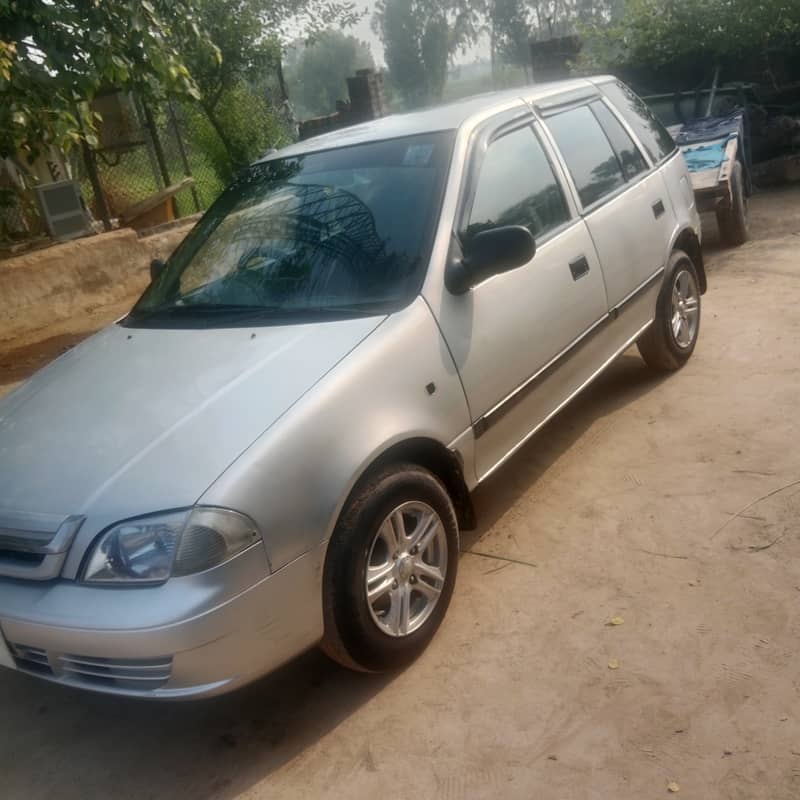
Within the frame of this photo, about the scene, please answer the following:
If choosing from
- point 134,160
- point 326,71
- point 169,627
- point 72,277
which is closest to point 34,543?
point 169,627

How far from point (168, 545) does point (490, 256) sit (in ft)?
5.29

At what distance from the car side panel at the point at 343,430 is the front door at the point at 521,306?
0.16 m

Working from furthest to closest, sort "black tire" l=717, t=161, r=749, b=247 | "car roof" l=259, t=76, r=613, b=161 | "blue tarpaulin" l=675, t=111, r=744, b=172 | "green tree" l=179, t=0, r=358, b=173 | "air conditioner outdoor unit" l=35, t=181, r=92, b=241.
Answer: "green tree" l=179, t=0, r=358, b=173, "air conditioner outdoor unit" l=35, t=181, r=92, b=241, "blue tarpaulin" l=675, t=111, r=744, b=172, "black tire" l=717, t=161, r=749, b=247, "car roof" l=259, t=76, r=613, b=161

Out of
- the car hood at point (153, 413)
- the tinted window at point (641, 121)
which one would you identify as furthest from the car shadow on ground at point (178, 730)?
the tinted window at point (641, 121)

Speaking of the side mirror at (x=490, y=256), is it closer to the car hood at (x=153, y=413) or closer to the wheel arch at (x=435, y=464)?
the car hood at (x=153, y=413)

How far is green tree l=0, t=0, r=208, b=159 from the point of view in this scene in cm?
661

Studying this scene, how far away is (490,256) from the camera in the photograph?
130 inches

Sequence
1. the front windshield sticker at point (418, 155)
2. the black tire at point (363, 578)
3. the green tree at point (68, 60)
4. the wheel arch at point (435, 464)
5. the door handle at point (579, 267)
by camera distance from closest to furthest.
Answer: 1. the black tire at point (363, 578)
2. the wheel arch at point (435, 464)
3. the front windshield sticker at point (418, 155)
4. the door handle at point (579, 267)
5. the green tree at point (68, 60)

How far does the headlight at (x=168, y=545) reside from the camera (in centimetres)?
243

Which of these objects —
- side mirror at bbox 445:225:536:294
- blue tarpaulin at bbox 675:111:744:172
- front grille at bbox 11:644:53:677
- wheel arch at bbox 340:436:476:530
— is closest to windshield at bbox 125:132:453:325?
side mirror at bbox 445:225:536:294

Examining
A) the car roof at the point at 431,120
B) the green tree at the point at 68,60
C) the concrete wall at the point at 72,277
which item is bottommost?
the concrete wall at the point at 72,277

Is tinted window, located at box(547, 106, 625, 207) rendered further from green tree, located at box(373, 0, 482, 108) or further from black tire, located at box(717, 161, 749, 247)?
green tree, located at box(373, 0, 482, 108)

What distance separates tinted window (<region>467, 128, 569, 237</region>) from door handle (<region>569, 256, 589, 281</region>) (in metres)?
0.19

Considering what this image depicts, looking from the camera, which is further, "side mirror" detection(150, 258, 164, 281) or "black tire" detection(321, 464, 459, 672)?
"side mirror" detection(150, 258, 164, 281)
